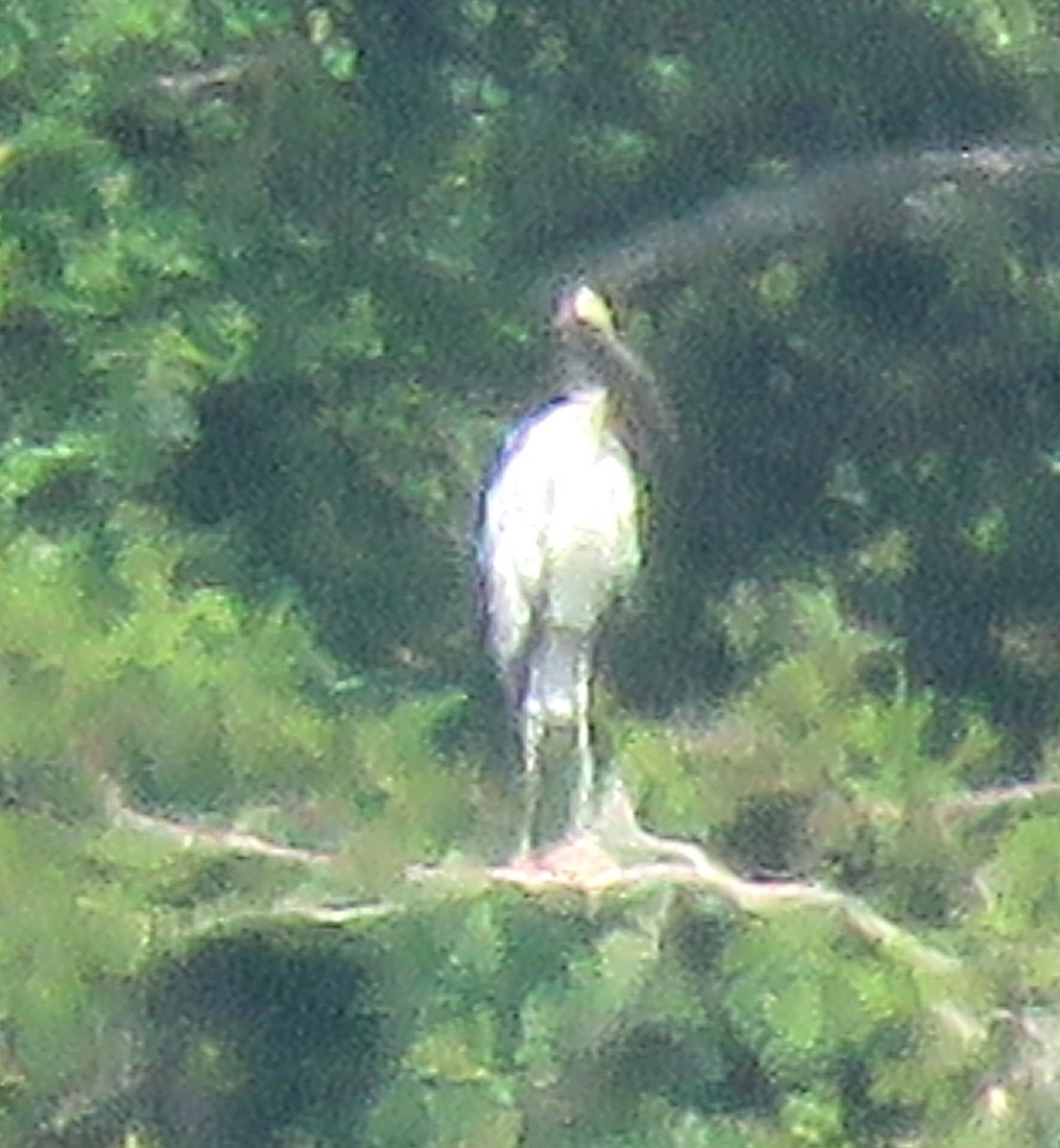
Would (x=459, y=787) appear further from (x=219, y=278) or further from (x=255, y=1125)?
(x=219, y=278)

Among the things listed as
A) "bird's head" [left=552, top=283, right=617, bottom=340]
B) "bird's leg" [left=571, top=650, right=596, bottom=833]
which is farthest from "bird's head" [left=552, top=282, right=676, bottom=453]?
"bird's leg" [left=571, top=650, right=596, bottom=833]

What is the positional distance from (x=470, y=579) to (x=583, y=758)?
19 cm

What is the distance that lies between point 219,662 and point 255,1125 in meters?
0.33

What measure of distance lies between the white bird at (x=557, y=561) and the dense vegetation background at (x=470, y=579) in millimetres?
59

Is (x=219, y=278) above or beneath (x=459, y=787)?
above

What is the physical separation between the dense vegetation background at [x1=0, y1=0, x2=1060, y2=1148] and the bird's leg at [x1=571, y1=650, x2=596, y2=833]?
0.04 metres

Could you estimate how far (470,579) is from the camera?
245 cm

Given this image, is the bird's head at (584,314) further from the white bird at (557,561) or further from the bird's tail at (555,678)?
the bird's tail at (555,678)

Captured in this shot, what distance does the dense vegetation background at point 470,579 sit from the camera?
227 centimetres

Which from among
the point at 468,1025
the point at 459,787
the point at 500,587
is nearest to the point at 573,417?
the point at 500,587

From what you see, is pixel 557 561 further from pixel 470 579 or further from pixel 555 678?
pixel 470 579

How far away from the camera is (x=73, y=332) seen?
2.44m

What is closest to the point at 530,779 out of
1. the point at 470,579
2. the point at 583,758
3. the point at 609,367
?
the point at 583,758

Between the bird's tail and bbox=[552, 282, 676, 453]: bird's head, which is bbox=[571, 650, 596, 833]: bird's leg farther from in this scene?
bbox=[552, 282, 676, 453]: bird's head
